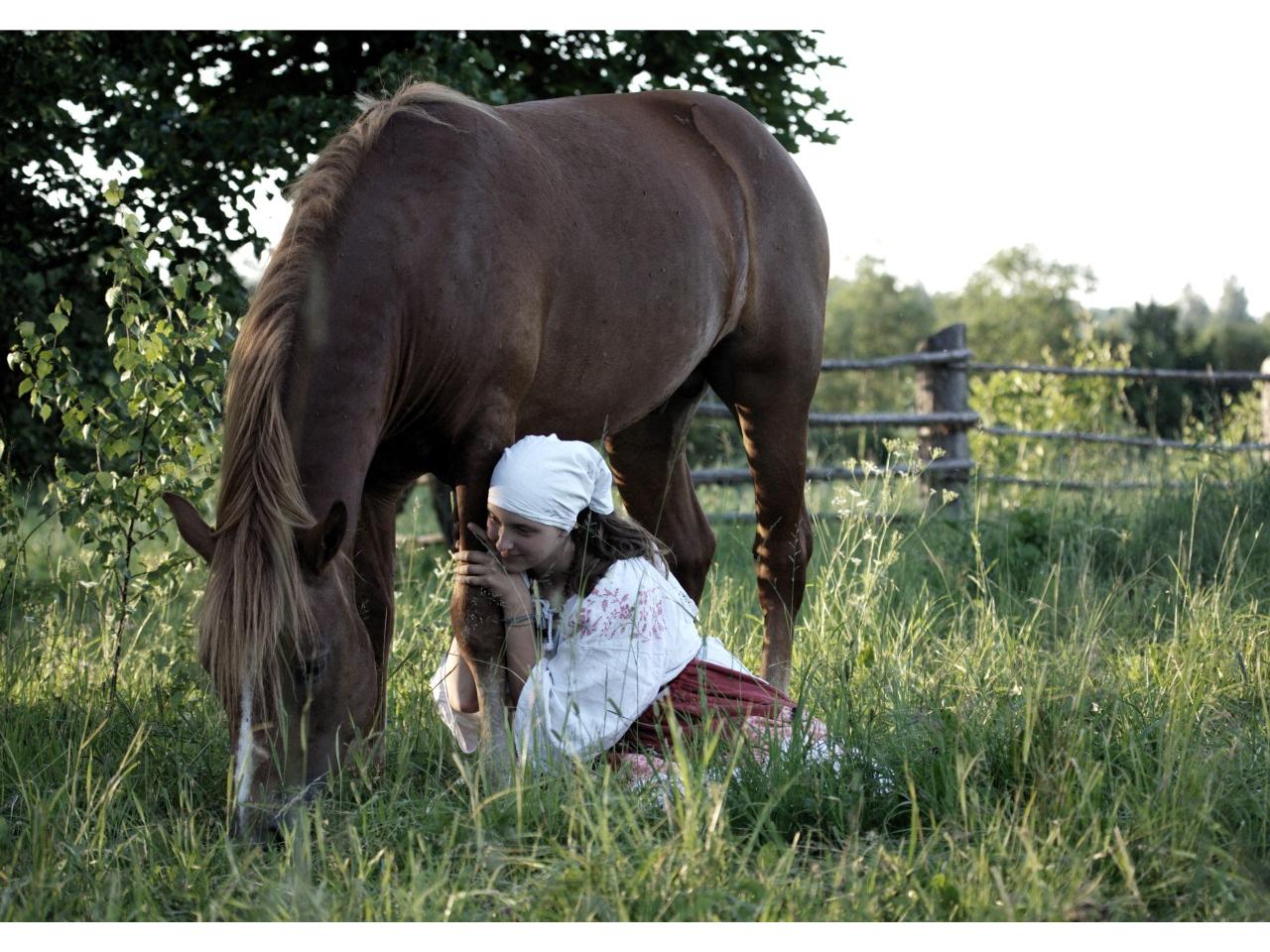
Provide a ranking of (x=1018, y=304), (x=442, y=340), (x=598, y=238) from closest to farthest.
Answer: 1. (x=442, y=340)
2. (x=598, y=238)
3. (x=1018, y=304)

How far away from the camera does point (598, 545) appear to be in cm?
320

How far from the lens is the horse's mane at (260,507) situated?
2.47 meters

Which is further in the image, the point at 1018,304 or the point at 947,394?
the point at 1018,304

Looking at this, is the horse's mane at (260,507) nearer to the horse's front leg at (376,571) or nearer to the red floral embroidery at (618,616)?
the horse's front leg at (376,571)

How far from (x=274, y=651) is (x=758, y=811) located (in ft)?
3.56

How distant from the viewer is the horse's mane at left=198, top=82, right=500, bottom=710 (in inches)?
97.4

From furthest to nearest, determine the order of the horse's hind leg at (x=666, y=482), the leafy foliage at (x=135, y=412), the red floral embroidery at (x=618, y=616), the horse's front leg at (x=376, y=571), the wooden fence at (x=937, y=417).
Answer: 1. the wooden fence at (x=937, y=417)
2. the horse's hind leg at (x=666, y=482)
3. the leafy foliage at (x=135, y=412)
4. the horse's front leg at (x=376, y=571)
5. the red floral embroidery at (x=618, y=616)

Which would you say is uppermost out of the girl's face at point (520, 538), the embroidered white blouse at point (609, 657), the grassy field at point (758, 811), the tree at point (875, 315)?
the tree at point (875, 315)

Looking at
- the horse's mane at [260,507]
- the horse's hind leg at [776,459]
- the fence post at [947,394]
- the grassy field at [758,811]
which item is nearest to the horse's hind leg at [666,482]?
the horse's hind leg at [776,459]

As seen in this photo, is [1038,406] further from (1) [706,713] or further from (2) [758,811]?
(2) [758,811]

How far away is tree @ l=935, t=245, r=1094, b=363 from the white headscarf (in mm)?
35700

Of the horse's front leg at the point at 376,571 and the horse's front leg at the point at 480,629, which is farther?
the horse's front leg at the point at 376,571

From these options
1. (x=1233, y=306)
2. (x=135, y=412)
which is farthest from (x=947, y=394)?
(x=1233, y=306)

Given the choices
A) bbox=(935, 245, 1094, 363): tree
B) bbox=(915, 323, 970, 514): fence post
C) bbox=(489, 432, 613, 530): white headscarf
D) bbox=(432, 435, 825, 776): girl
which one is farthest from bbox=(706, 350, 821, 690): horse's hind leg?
bbox=(935, 245, 1094, 363): tree
